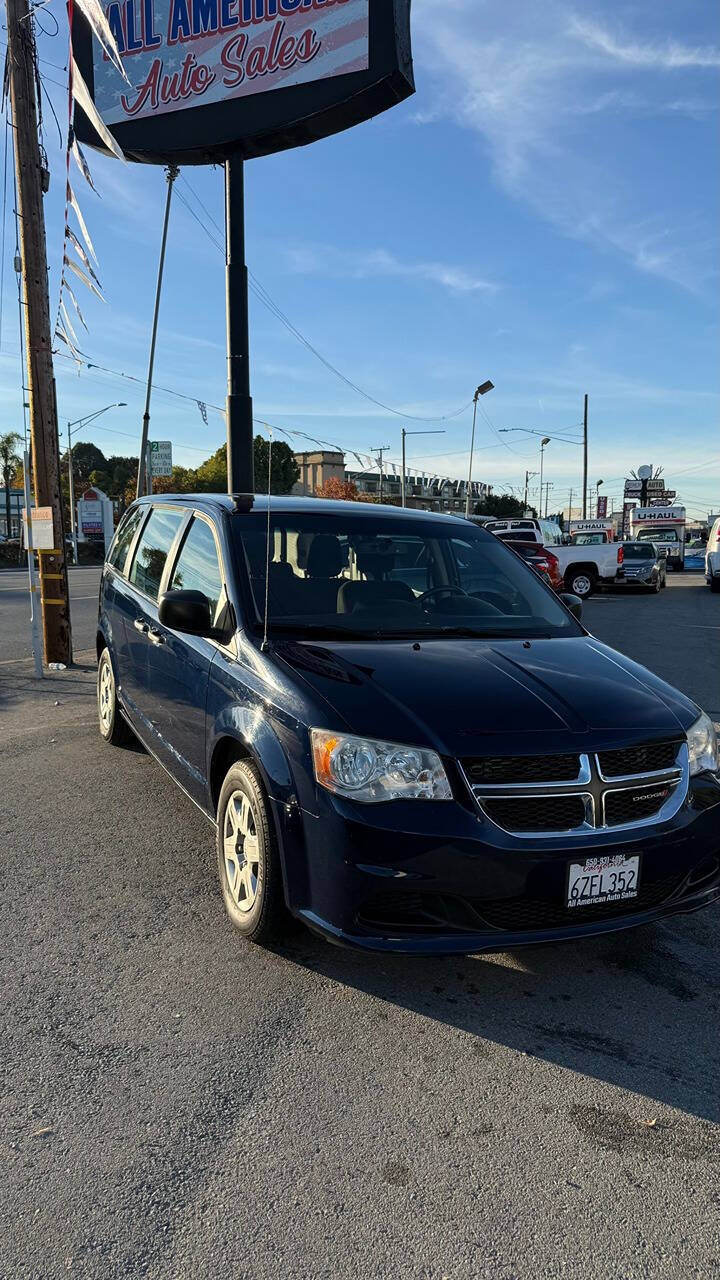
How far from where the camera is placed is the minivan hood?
2846 millimetres

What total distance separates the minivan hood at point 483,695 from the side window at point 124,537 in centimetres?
278

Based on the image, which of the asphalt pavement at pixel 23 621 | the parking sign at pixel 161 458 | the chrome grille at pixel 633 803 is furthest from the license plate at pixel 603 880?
the parking sign at pixel 161 458

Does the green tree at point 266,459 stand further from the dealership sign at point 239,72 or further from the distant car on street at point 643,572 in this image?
the distant car on street at point 643,572

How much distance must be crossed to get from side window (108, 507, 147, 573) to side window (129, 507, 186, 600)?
302 mm

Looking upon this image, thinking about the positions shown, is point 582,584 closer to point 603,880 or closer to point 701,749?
point 701,749

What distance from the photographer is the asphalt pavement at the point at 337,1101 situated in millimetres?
1996

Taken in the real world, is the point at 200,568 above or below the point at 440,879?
above

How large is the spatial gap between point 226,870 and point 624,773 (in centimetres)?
159

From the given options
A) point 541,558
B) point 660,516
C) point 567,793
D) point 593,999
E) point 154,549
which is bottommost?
point 593,999

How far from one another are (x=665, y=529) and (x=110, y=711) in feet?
154

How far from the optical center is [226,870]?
3475 mm

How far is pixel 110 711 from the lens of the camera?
6164 mm

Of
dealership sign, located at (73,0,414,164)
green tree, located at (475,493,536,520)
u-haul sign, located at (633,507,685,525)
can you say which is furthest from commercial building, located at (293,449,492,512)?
dealership sign, located at (73,0,414,164)

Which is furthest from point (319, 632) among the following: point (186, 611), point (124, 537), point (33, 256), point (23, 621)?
point (23, 621)
